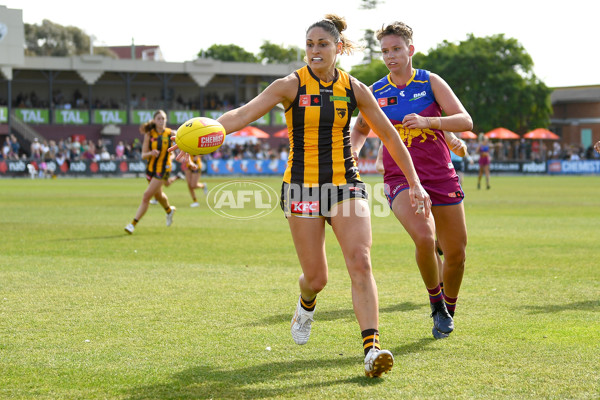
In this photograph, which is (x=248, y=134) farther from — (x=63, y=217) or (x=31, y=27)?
(x=31, y=27)

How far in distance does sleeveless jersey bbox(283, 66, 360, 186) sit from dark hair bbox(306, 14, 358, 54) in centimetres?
29

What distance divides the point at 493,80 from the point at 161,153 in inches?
2427

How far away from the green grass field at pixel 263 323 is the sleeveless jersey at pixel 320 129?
1.41 meters

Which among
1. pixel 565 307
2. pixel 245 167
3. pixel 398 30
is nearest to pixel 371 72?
pixel 245 167

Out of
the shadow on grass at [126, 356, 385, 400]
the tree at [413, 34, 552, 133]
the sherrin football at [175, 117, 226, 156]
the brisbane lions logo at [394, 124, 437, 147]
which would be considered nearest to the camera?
the shadow on grass at [126, 356, 385, 400]

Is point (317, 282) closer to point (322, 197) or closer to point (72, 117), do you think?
point (322, 197)

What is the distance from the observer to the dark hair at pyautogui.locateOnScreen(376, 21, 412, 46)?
7004mm

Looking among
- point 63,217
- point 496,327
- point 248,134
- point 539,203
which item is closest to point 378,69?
point 248,134

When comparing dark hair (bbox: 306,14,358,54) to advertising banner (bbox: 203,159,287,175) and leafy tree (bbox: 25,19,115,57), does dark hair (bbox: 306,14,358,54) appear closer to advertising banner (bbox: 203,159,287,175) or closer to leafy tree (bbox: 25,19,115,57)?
advertising banner (bbox: 203,159,287,175)

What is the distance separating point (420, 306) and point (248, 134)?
4833 cm

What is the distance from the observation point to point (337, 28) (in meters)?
6.16

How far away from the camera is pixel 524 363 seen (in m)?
5.77

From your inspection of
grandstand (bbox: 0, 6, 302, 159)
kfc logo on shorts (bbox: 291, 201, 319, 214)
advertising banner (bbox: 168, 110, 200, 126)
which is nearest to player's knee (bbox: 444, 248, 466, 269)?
kfc logo on shorts (bbox: 291, 201, 319, 214)

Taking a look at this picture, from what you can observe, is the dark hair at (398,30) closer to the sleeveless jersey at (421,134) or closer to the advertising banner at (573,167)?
the sleeveless jersey at (421,134)
